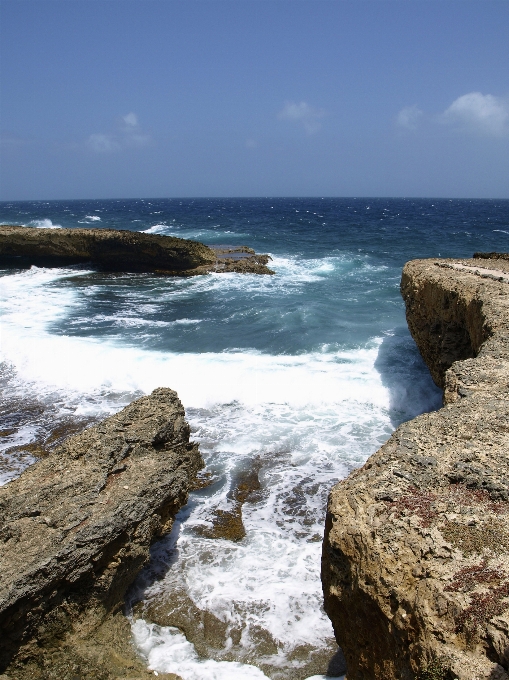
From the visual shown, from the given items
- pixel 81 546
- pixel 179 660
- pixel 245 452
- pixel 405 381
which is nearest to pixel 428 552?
pixel 179 660

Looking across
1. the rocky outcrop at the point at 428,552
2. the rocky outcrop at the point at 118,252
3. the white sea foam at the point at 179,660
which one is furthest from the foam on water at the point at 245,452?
the rocky outcrop at the point at 118,252

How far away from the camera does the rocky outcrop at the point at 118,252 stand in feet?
94.9

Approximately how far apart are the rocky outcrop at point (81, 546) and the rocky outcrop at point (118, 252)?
22.5 metres

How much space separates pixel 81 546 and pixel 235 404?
6.62 meters

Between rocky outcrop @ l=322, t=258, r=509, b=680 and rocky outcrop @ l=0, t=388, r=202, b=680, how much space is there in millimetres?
2380

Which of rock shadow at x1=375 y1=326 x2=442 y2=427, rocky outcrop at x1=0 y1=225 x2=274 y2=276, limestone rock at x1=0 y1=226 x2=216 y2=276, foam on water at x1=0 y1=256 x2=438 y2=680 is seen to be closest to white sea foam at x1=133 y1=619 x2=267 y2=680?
foam on water at x1=0 y1=256 x2=438 y2=680

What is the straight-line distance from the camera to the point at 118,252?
3031 centimetres

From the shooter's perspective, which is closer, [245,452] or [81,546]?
[81,546]

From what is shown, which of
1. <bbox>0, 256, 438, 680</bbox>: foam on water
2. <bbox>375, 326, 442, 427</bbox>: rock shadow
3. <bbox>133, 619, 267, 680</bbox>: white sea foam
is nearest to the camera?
<bbox>133, 619, 267, 680</bbox>: white sea foam

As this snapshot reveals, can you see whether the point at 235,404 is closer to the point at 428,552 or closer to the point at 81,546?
the point at 81,546

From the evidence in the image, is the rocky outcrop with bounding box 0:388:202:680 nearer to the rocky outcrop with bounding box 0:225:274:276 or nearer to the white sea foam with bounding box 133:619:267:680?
the white sea foam with bounding box 133:619:267:680

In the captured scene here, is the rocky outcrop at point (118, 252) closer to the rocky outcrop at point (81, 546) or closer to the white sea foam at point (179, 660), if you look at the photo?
the rocky outcrop at point (81, 546)

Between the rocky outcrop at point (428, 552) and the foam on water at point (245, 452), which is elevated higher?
the rocky outcrop at point (428, 552)

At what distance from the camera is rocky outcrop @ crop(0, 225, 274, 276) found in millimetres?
28938
